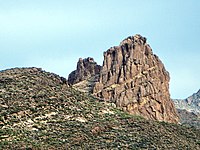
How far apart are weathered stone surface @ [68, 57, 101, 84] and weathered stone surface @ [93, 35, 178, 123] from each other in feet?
31.4

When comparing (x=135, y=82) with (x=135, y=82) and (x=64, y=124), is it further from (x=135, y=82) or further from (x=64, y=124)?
(x=64, y=124)

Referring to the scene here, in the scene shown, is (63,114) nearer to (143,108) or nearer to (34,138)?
(34,138)

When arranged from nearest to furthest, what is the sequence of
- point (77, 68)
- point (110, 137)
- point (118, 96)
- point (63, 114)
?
point (110, 137) → point (63, 114) → point (118, 96) → point (77, 68)

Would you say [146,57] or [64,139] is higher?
[146,57]

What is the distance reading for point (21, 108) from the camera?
66438mm

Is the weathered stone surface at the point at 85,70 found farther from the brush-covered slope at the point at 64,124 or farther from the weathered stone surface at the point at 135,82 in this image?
the brush-covered slope at the point at 64,124

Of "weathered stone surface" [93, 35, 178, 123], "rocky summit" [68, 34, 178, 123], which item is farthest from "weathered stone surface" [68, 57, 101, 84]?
"weathered stone surface" [93, 35, 178, 123]

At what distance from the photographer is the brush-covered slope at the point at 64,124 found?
194ft

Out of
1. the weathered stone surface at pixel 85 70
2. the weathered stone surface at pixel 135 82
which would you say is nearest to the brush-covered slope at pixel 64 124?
the weathered stone surface at pixel 135 82

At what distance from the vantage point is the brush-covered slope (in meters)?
59.2

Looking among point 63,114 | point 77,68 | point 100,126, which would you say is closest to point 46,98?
point 63,114

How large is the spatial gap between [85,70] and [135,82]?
16811mm

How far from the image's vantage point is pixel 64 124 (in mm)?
64812

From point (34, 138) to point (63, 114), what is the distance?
33.5ft
